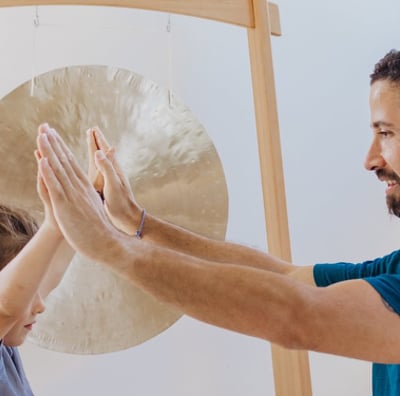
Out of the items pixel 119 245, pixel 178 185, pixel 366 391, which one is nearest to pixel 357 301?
pixel 119 245

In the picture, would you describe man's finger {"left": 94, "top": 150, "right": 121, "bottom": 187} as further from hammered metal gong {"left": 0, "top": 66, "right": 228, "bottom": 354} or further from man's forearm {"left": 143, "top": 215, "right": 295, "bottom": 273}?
hammered metal gong {"left": 0, "top": 66, "right": 228, "bottom": 354}

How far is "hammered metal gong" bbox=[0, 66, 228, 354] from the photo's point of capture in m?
1.52

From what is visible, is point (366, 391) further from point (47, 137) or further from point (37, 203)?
point (47, 137)

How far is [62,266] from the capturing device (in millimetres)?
1580

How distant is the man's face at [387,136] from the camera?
1.13 metres

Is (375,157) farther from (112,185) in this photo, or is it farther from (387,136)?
(112,185)

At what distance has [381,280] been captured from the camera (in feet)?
3.19

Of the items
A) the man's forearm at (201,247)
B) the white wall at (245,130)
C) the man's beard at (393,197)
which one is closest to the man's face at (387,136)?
the man's beard at (393,197)

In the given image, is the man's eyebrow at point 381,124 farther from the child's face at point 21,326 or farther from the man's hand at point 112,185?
the child's face at point 21,326

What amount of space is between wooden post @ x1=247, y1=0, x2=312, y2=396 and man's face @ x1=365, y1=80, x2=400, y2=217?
367 mm

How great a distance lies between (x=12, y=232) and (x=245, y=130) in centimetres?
106

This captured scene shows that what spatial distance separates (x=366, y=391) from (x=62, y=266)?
1259 millimetres

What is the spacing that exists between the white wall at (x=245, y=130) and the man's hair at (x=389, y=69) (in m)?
0.99

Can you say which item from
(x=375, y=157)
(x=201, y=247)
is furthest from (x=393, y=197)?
(x=201, y=247)
